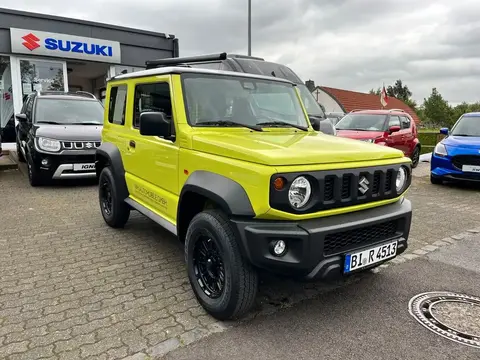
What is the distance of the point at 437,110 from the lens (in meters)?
53.2

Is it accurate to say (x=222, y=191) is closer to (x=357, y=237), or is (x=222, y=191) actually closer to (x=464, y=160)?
(x=357, y=237)

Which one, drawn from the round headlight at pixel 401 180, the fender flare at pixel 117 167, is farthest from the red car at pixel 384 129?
the round headlight at pixel 401 180

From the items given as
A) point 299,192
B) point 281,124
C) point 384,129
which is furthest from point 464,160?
point 299,192

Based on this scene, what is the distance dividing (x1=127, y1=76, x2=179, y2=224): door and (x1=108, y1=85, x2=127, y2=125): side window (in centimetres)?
32

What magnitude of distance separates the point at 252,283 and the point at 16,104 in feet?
43.0

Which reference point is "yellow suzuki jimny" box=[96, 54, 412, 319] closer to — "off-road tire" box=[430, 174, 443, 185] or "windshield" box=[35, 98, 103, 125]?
"windshield" box=[35, 98, 103, 125]

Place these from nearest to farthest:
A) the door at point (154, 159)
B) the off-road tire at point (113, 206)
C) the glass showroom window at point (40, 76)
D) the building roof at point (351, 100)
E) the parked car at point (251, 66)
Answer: the door at point (154, 159)
the off-road tire at point (113, 206)
the parked car at point (251, 66)
the glass showroom window at point (40, 76)
the building roof at point (351, 100)

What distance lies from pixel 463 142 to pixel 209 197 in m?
7.31

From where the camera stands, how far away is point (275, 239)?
264cm

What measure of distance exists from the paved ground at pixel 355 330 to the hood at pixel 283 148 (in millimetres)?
1229

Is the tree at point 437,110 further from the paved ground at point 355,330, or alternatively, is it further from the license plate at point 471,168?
the paved ground at point 355,330

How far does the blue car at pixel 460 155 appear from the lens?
801cm

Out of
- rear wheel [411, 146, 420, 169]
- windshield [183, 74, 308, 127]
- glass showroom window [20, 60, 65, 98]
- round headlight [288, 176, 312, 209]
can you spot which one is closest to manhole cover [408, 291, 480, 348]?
round headlight [288, 176, 312, 209]

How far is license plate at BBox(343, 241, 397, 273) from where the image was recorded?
112 inches
